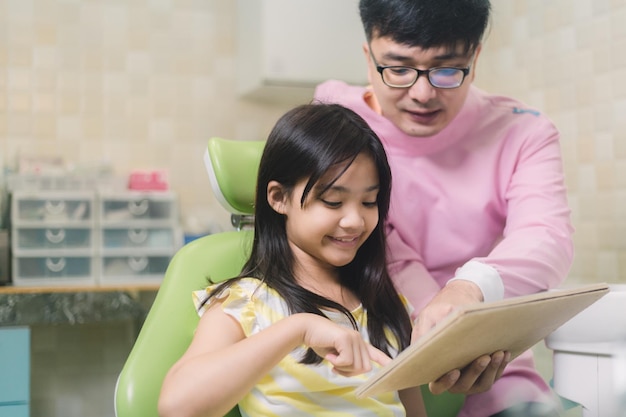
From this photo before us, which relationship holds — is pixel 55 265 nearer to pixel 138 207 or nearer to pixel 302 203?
pixel 138 207

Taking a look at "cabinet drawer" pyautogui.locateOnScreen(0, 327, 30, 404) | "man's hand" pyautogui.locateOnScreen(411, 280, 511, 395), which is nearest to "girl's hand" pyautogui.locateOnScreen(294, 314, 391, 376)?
"man's hand" pyautogui.locateOnScreen(411, 280, 511, 395)

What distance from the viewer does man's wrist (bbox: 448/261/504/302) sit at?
1.21 m

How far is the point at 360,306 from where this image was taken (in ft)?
4.34

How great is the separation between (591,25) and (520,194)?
1.27 meters

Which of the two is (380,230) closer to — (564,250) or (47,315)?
(564,250)

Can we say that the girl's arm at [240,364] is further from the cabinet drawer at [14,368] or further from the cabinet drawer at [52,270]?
the cabinet drawer at [52,270]

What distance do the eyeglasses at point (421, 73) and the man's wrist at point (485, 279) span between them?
0.34 meters

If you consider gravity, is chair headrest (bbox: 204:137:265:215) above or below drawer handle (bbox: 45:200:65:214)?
above

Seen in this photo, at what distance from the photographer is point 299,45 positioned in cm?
304

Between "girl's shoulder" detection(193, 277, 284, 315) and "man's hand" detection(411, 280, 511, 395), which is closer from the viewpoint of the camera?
"man's hand" detection(411, 280, 511, 395)

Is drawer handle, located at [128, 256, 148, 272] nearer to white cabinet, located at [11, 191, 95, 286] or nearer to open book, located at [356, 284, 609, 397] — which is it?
white cabinet, located at [11, 191, 95, 286]

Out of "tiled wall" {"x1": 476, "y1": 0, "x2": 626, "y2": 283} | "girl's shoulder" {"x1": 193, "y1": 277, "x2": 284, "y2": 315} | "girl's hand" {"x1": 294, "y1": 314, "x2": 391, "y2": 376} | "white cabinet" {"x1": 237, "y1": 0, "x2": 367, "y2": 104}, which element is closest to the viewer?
"girl's hand" {"x1": 294, "y1": 314, "x2": 391, "y2": 376}

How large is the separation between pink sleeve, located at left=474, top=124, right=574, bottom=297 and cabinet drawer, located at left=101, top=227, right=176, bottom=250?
5.68 ft

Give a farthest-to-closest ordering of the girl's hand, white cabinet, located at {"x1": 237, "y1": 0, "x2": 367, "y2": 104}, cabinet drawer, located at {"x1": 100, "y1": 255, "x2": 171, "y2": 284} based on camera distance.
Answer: white cabinet, located at {"x1": 237, "y1": 0, "x2": 367, "y2": 104}
cabinet drawer, located at {"x1": 100, "y1": 255, "x2": 171, "y2": 284}
the girl's hand
